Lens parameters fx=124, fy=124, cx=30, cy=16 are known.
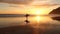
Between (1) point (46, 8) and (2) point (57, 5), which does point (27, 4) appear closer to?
(1) point (46, 8)

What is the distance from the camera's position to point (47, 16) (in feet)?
3.84

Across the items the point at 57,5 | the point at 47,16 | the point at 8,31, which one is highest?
the point at 57,5

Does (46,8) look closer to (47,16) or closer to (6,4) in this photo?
(47,16)

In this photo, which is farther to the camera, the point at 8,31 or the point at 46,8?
the point at 46,8

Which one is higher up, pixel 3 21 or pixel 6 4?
pixel 6 4

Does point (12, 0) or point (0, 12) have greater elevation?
point (12, 0)

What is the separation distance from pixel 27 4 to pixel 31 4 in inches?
1.5

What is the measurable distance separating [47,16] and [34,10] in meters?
0.14

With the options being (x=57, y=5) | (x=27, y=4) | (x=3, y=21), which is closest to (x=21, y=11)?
(x=27, y=4)

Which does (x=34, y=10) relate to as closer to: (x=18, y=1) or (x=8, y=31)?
(x=18, y=1)

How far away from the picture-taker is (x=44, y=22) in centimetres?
115

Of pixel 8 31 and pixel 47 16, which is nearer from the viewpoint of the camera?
pixel 8 31

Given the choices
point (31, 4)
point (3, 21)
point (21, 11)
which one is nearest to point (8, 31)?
point (3, 21)

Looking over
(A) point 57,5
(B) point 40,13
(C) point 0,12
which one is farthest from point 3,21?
(A) point 57,5
